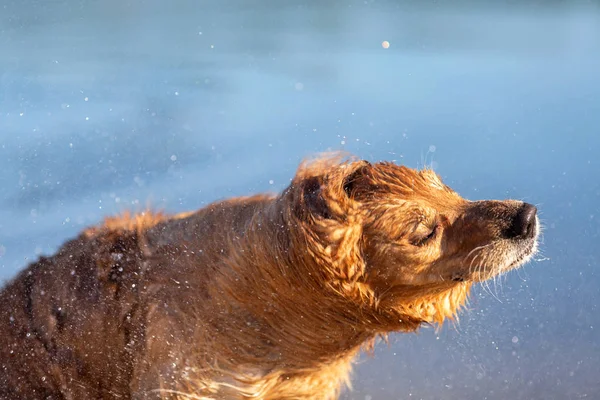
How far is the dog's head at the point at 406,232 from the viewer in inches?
186

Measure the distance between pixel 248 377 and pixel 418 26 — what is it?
738 inches

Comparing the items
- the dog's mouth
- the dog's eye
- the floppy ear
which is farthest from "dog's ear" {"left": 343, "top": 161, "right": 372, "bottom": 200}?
the dog's mouth

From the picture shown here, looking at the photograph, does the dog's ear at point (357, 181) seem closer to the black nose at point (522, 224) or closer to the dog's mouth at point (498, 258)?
the dog's mouth at point (498, 258)

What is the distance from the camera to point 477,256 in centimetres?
478

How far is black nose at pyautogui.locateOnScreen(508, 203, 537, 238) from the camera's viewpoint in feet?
15.8

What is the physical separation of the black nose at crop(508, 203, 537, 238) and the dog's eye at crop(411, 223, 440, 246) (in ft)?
1.58

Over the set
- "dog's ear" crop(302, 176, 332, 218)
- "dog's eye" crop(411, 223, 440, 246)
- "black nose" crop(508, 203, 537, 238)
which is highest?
"dog's ear" crop(302, 176, 332, 218)

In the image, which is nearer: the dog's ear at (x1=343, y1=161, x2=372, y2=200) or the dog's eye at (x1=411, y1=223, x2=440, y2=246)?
the dog's eye at (x1=411, y1=223, x2=440, y2=246)

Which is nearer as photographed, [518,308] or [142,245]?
[142,245]

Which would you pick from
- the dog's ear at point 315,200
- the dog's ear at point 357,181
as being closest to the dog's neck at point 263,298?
the dog's ear at point 315,200

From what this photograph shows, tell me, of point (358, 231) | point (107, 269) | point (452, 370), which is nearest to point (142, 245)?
point (107, 269)

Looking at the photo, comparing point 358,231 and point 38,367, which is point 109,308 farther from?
point 358,231

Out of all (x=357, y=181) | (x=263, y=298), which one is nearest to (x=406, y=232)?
(x=357, y=181)

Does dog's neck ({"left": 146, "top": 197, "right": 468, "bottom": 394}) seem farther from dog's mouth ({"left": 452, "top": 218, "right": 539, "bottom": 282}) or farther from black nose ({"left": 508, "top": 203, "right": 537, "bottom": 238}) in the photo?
black nose ({"left": 508, "top": 203, "right": 537, "bottom": 238})
